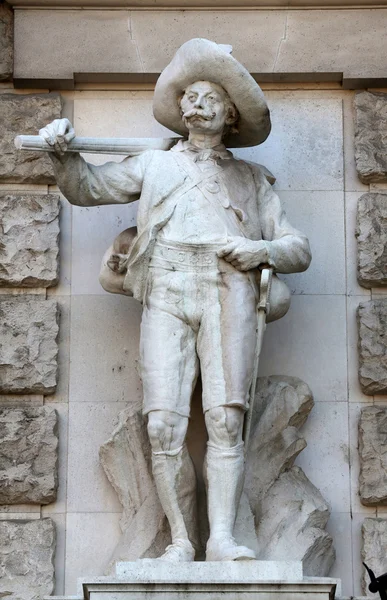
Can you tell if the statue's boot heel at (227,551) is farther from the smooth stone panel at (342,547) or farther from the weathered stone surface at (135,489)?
the smooth stone panel at (342,547)

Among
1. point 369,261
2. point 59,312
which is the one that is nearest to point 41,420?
point 59,312

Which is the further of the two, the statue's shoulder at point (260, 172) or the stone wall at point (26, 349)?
the statue's shoulder at point (260, 172)

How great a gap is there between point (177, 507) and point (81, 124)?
2.06 metres

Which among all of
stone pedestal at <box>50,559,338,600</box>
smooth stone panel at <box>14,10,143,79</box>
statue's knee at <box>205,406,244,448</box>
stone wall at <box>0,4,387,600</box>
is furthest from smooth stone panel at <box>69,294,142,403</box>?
stone pedestal at <box>50,559,338,600</box>

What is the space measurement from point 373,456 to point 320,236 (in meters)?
1.08

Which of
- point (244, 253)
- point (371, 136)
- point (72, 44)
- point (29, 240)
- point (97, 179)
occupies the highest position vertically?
point (72, 44)

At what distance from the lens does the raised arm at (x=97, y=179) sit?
333 inches

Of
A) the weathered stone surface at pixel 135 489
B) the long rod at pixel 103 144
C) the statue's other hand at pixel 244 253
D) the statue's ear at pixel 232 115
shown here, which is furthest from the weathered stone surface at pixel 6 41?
the weathered stone surface at pixel 135 489

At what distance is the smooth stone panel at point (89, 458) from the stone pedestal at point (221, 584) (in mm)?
891

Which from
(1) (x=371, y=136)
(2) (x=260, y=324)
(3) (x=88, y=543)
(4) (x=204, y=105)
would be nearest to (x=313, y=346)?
(2) (x=260, y=324)

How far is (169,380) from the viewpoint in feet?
27.1

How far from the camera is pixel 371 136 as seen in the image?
927 centimetres

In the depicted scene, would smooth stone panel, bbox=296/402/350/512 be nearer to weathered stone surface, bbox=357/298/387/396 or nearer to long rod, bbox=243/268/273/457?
weathered stone surface, bbox=357/298/387/396

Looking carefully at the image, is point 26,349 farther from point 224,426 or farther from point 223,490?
point 223,490
